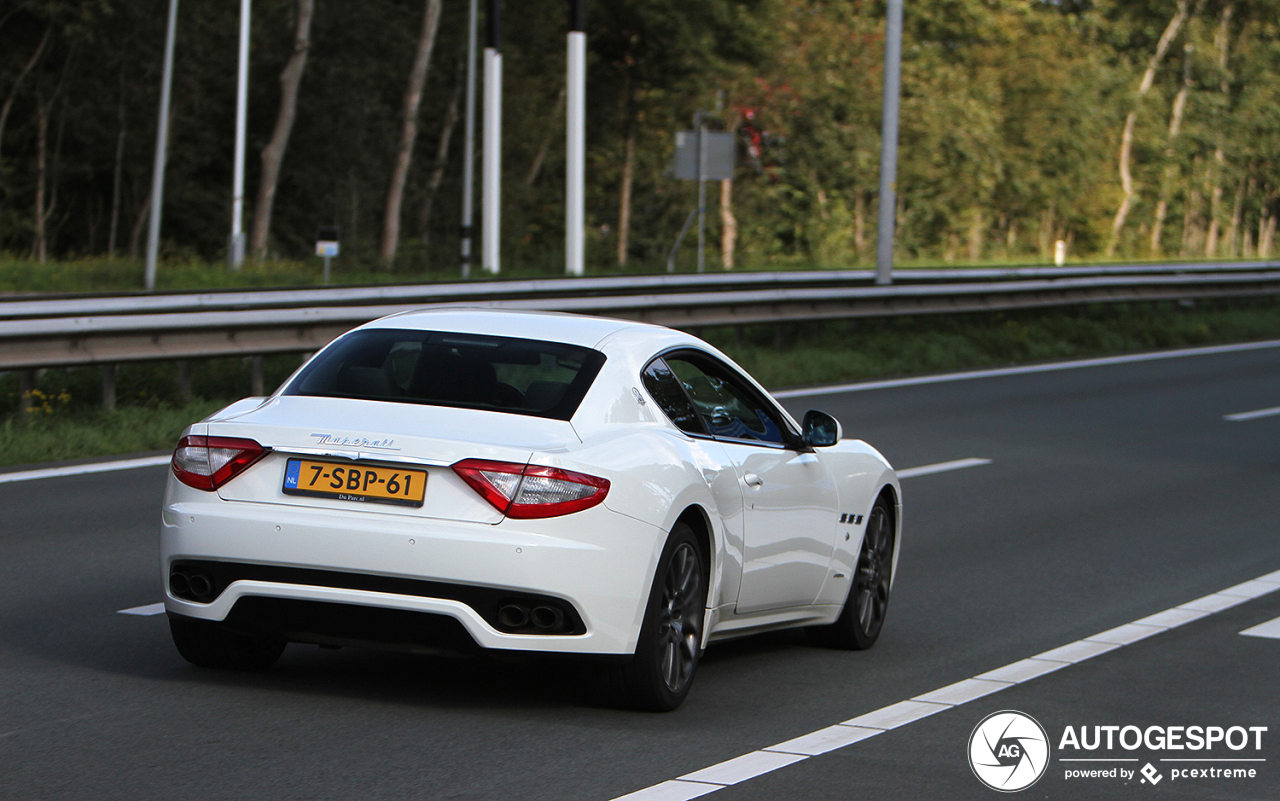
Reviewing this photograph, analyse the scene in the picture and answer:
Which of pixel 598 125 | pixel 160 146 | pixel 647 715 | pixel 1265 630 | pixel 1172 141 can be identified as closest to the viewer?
pixel 647 715

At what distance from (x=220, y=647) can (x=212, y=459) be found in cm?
80

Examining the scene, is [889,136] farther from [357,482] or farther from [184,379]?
[357,482]

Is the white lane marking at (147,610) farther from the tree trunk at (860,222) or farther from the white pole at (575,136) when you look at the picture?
the tree trunk at (860,222)

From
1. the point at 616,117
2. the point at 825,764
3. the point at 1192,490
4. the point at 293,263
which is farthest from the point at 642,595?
the point at 616,117

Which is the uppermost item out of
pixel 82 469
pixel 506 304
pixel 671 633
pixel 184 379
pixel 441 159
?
pixel 441 159

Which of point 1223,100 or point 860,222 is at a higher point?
point 1223,100

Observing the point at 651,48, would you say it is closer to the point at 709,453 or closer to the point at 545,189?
the point at 545,189

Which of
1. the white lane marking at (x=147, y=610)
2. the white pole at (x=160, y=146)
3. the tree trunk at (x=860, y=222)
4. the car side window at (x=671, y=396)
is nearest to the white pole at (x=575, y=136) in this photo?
the white pole at (x=160, y=146)

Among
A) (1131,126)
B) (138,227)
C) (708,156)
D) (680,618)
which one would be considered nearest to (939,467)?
(680,618)

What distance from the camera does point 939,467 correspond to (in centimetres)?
1395

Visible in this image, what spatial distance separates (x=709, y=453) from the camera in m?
6.46

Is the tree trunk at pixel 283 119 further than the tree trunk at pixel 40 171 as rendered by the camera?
No

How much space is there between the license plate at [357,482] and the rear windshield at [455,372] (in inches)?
17.1

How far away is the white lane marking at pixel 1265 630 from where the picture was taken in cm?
811
